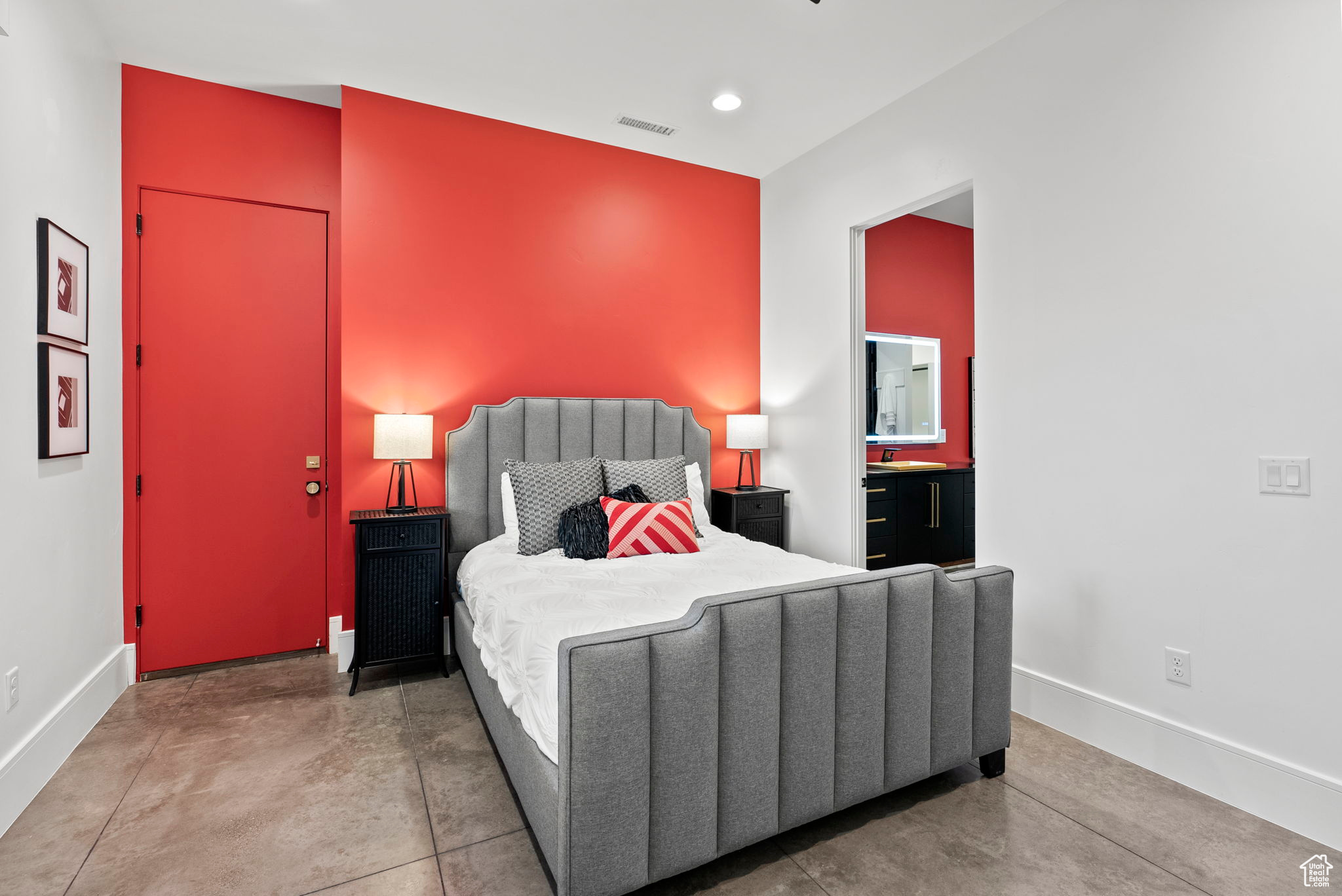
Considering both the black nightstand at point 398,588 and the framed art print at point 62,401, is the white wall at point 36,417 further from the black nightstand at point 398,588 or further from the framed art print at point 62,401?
the black nightstand at point 398,588

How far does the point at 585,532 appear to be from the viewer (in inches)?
118

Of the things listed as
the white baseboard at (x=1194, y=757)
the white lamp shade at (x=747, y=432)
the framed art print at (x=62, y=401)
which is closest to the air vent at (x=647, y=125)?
the white lamp shade at (x=747, y=432)

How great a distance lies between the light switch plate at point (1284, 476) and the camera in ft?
6.46

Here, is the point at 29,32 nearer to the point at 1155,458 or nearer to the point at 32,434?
the point at 32,434

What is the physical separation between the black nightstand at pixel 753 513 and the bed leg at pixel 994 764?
188cm

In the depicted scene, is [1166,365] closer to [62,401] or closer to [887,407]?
[887,407]

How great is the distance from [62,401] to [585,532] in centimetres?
206

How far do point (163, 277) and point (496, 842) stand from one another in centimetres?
316

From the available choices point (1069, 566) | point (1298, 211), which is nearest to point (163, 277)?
point (1069, 566)

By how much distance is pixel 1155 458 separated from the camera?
234 centimetres

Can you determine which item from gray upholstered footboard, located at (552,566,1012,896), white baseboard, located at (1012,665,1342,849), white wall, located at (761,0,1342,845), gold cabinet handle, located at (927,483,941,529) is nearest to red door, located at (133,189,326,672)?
gray upholstered footboard, located at (552,566,1012,896)

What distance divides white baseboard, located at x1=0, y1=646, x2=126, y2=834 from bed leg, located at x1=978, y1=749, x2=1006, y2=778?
311 cm

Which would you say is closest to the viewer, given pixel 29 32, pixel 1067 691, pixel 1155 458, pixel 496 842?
pixel 496 842

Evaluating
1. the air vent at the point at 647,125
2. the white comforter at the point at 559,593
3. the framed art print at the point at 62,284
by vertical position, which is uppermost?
the air vent at the point at 647,125
